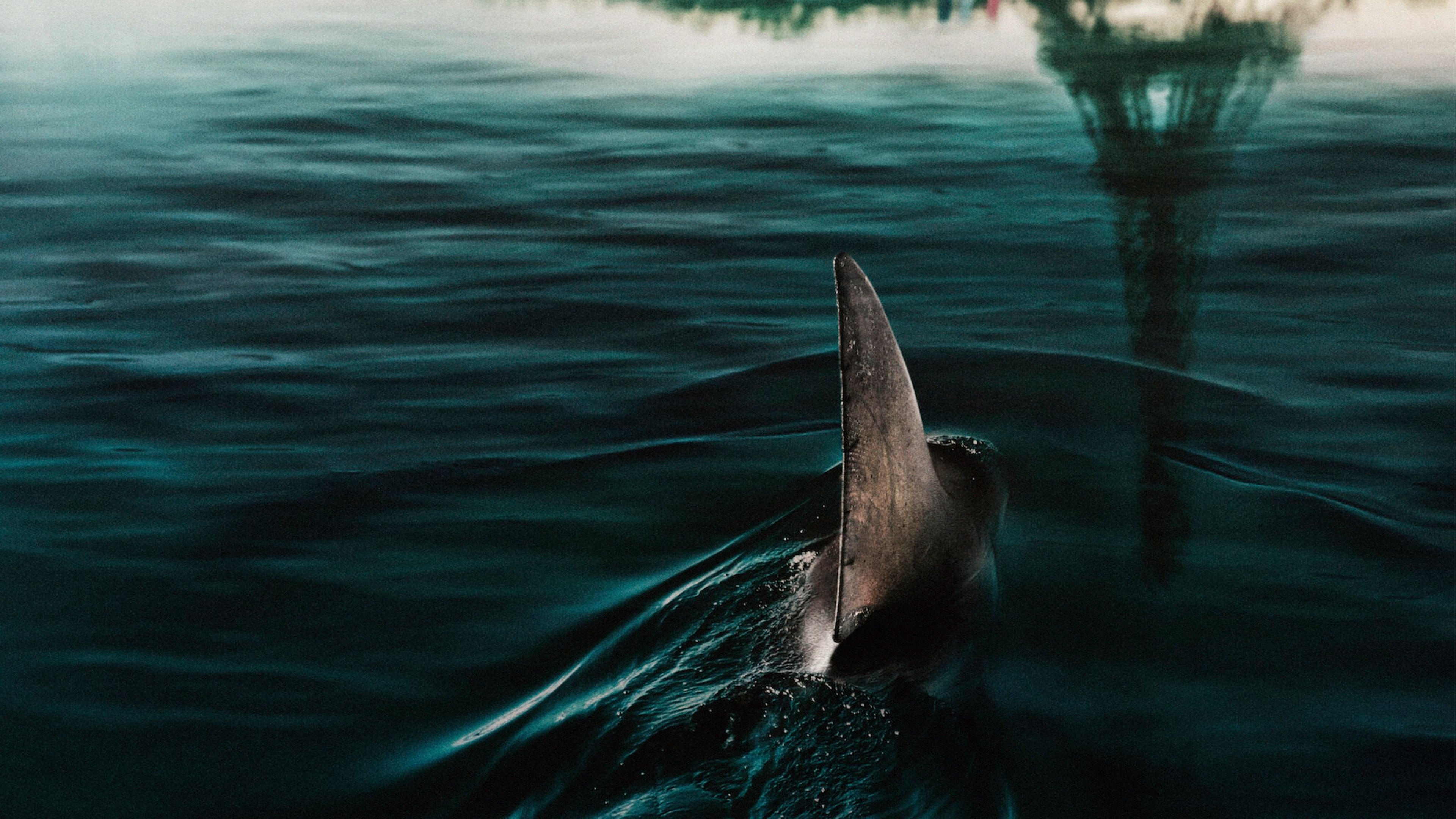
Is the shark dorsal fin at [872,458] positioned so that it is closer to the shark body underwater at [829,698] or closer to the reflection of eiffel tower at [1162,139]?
the shark body underwater at [829,698]

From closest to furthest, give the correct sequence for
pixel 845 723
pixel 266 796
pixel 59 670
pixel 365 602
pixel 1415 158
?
pixel 845 723 → pixel 266 796 → pixel 59 670 → pixel 365 602 → pixel 1415 158

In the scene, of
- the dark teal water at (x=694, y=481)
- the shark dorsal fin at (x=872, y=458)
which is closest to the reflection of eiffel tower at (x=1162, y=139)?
the dark teal water at (x=694, y=481)

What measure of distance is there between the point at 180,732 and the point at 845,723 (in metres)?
1.74

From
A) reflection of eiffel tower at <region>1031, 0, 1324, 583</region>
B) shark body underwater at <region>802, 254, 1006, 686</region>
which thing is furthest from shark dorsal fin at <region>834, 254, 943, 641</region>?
reflection of eiffel tower at <region>1031, 0, 1324, 583</region>

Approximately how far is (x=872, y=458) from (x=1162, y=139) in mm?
Answer: 10008

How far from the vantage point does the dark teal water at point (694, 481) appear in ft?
9.87

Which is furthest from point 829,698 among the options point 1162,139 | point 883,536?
point 1162,139

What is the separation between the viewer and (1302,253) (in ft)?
25.7

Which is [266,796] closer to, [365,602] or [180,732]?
[180,732]

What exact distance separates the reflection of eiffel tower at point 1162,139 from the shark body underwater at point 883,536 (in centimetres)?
101

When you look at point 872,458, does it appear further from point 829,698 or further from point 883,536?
point 829,698

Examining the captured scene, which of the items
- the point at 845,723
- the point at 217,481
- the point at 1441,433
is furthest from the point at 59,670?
the point at 1441,433

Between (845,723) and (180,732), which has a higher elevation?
(845,723)

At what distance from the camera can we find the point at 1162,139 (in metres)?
11.9
